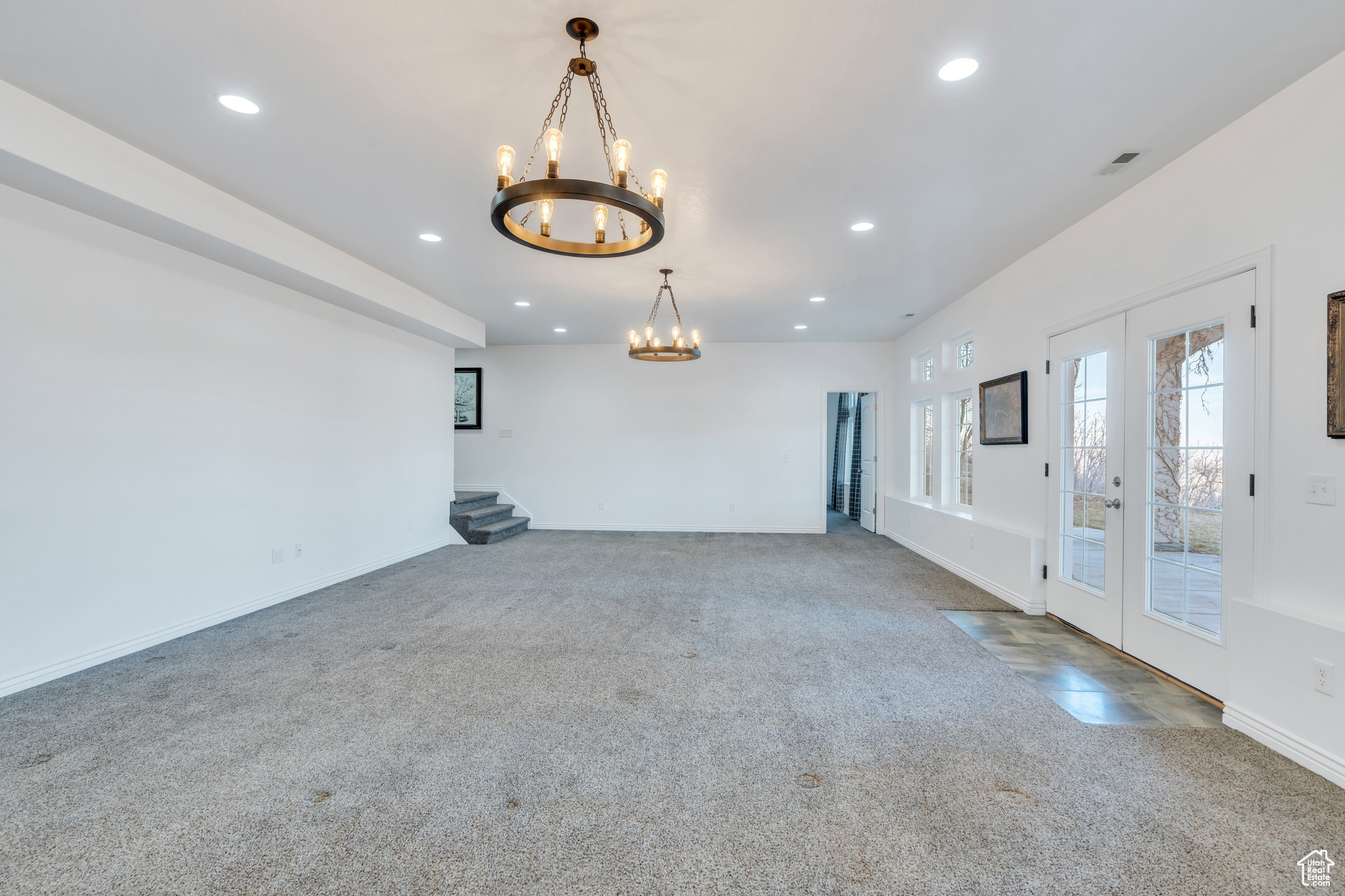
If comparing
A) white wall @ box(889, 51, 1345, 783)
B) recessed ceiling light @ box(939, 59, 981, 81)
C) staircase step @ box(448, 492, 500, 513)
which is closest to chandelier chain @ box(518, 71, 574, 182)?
recessed ceiling light @ box(939, 59, 981, 81)

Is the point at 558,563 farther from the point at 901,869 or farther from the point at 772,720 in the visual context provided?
the point at 901,869

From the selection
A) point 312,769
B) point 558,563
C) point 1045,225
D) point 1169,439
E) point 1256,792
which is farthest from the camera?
point 558,563

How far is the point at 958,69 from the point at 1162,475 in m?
2.49

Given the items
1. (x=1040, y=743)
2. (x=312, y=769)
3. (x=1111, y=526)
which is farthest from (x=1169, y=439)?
(x=312, y=769)

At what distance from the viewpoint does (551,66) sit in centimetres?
222

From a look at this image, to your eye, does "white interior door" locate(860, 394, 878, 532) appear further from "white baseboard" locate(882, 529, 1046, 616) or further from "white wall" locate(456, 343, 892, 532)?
"white baseboard" locate(882, 529, 1046, 616)

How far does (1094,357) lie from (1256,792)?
2573 millimetres

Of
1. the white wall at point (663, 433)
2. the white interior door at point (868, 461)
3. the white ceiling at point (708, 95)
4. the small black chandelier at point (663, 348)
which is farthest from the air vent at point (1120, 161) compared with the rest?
the white interior door at point (868, 461)

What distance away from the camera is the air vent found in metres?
2.81

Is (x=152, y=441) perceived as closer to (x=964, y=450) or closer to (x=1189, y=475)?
(x=1189, y=475)

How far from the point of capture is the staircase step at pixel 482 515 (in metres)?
6.99

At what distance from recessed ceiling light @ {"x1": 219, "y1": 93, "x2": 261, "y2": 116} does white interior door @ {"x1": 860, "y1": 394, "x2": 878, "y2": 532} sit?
24.7 feet

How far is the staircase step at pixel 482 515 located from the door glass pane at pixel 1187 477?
6.63 metres

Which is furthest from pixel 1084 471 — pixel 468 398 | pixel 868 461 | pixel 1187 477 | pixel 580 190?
pixel 468 398
